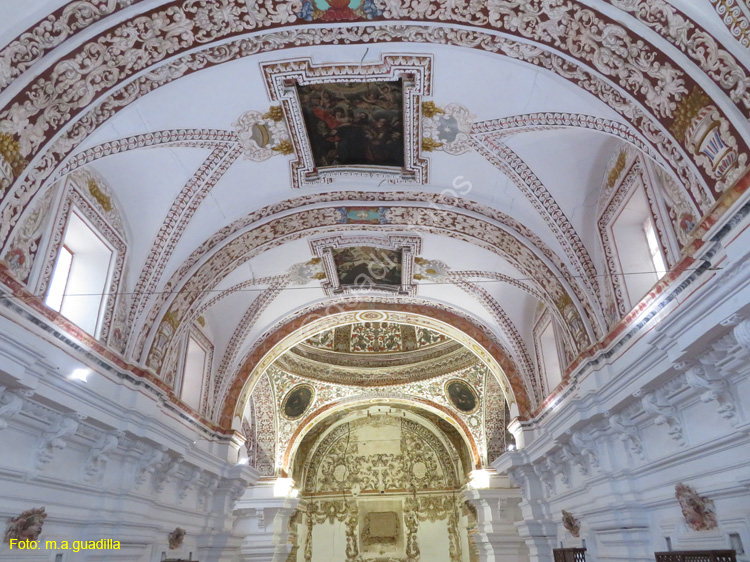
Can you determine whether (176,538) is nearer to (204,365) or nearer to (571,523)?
(204,365)

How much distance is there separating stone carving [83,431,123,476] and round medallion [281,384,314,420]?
35.8 feet

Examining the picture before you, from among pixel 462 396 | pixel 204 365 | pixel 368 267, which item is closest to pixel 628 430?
pixel 368 267

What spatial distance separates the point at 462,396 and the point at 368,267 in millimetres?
7833

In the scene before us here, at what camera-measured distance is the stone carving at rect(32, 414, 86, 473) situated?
640cm

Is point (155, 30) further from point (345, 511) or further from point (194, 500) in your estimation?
point (345, 511)

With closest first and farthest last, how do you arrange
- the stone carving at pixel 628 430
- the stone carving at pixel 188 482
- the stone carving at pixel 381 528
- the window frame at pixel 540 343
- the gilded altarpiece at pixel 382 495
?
the stone carving at pixel 628 430, the stone carving at pixel 188 482, the window frame at pixel 540 343, the gilded altarpiece at pixel 382 495, the stone carving at pixel 381 528

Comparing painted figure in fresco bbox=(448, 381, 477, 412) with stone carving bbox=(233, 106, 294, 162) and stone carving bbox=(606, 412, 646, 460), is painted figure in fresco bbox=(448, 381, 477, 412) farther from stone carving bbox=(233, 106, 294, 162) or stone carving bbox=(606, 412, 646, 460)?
stone carving bbox=(233, 106, 294, 162)


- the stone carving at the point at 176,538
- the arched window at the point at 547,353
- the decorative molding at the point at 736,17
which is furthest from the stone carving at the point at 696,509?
the stone carving at the point at 176,538

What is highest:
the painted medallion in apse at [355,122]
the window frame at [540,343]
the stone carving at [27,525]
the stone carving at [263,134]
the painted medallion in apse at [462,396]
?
the painted medallion in apse at [355,122]

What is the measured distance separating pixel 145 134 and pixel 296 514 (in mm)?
16707

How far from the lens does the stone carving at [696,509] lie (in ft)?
19.1

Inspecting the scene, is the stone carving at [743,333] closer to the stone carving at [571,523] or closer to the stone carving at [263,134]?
the stone carving at [263,134]

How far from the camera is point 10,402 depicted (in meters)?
5.60

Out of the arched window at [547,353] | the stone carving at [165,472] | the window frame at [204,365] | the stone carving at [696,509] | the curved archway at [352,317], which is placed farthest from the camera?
the curved archway at [352,317]
